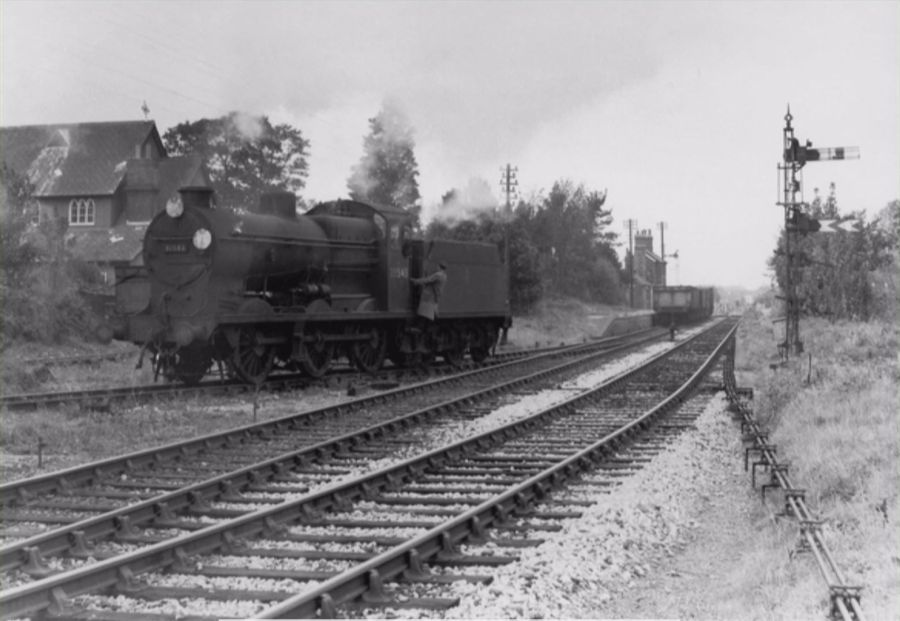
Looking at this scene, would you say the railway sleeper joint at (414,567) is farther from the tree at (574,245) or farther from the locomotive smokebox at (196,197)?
the tree at (574,245)

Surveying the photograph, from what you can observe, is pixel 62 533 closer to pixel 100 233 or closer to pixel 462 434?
pixel 462 434

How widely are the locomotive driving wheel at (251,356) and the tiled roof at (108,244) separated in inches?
874

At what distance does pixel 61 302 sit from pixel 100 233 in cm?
1761

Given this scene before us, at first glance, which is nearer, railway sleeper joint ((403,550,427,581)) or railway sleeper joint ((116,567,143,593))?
railway sleeper joint ((116,567,143,593))

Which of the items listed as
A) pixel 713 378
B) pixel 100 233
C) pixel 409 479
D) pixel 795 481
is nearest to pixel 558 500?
pixel 409 479

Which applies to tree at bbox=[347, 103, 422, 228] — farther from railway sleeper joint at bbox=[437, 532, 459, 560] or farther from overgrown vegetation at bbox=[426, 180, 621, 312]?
railway sleeper joint at bbox=[437, 532, 459, 560]

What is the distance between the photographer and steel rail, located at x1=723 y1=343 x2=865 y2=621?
14.4 feet

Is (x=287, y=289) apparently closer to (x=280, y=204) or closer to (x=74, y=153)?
(x=280, y=204)

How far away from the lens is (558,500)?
7695 mm

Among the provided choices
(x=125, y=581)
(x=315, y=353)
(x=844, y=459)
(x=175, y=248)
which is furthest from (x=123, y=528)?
(x=315, y=353)

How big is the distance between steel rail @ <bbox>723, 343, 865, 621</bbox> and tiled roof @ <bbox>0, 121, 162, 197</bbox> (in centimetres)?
3729

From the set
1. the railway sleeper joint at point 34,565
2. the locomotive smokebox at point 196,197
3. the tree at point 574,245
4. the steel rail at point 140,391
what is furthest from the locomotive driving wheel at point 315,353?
the tree at point 574,245

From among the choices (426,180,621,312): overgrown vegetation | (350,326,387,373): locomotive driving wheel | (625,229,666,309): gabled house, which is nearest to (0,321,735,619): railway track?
(350,326,387,373): locomotive driving wheel

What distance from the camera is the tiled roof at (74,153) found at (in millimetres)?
43312
